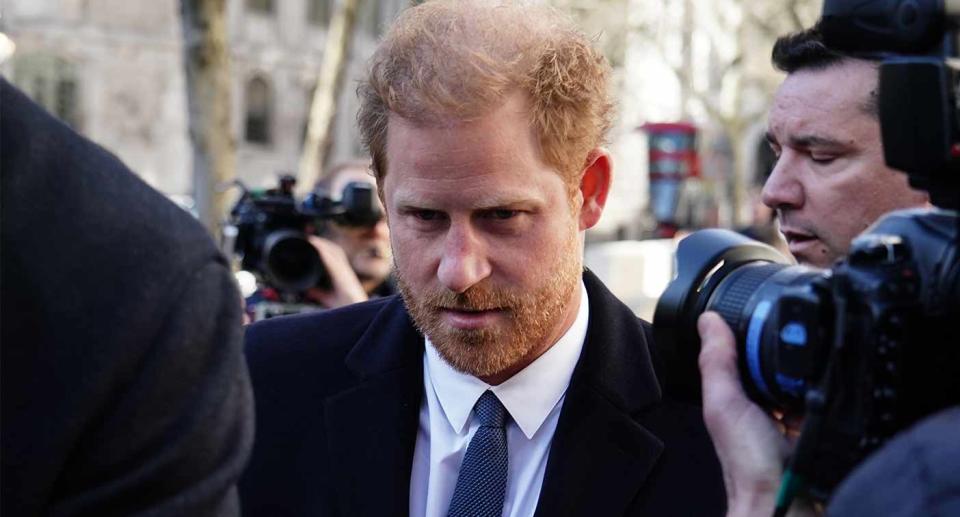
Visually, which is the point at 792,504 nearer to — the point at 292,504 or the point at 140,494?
the point at 140,494

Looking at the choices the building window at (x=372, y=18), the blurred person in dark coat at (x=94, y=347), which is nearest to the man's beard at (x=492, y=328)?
the blurred person in dark coat at (x=94, y=347)

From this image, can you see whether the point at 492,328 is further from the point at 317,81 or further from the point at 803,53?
the point at 317,81

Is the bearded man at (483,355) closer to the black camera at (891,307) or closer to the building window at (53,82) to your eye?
the black camera at (891,307)

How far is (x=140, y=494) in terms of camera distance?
1.35 metres

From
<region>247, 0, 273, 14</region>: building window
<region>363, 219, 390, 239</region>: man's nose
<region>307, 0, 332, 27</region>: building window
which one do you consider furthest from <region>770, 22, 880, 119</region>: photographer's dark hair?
<region>307, 0, 332, 27</region>: building window

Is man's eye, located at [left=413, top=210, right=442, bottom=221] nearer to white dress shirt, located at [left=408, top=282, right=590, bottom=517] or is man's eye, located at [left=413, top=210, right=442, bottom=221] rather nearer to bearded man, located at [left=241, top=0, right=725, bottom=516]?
bearded man, located at [left=241, top=0, right=725, bottom=516]

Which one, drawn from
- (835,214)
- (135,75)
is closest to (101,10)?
(135,75)

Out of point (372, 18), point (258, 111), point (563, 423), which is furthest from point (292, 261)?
point (372, 18)

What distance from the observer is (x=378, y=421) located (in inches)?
101

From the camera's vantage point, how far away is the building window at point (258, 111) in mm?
35938

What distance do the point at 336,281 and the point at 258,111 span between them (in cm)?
3245

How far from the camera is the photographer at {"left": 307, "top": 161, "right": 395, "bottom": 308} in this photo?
4465 millimetres

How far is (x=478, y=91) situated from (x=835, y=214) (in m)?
0.87

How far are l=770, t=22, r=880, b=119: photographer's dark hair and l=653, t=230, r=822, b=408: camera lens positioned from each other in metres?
0.97
